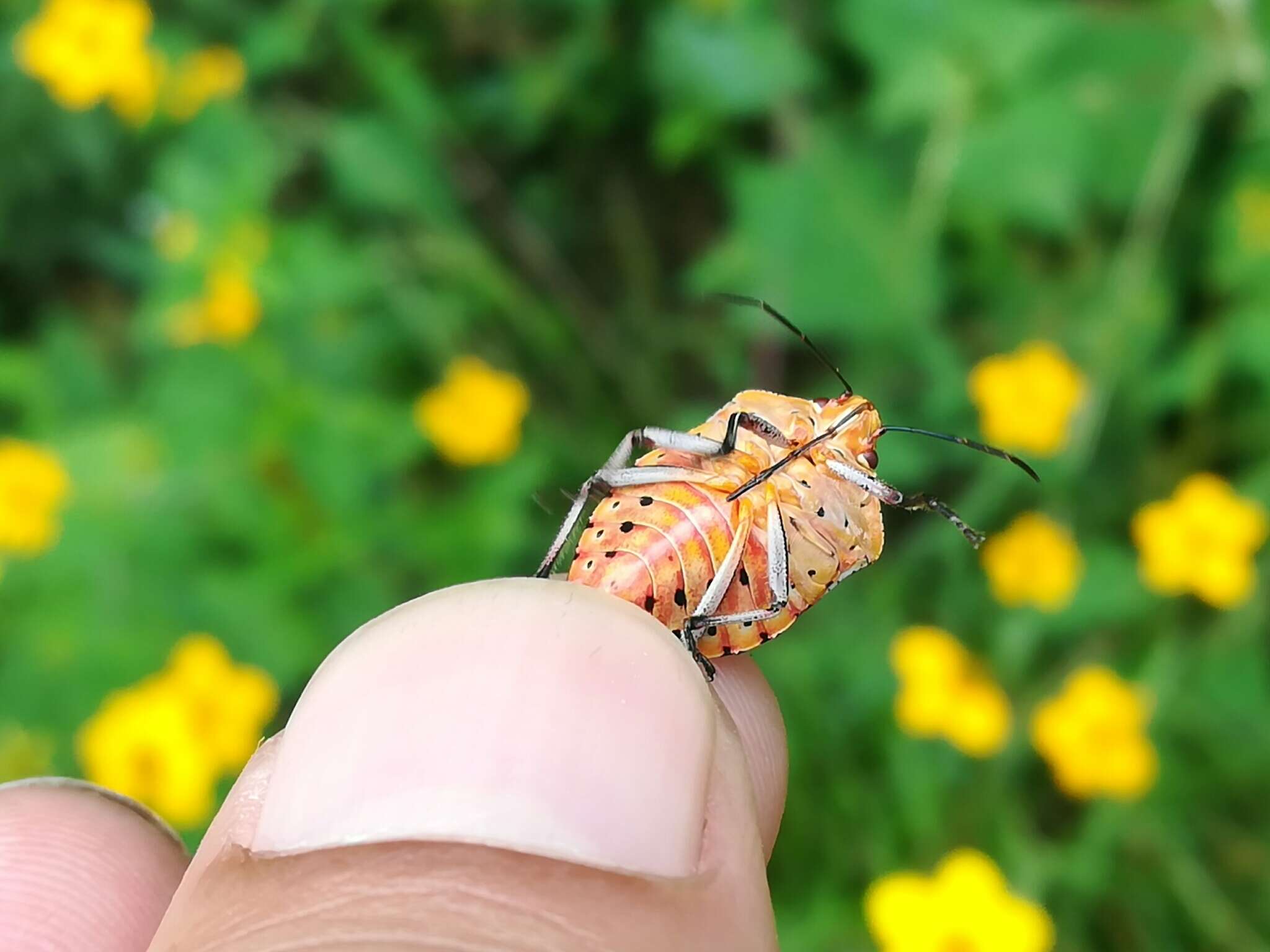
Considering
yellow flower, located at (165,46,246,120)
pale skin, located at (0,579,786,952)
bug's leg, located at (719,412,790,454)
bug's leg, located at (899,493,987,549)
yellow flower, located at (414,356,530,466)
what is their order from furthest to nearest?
yellow flower, located at (165,46,246,120), yellow flower, located at (414,356,530,466), bug's leg, located at (899,493,987,549), bug's leg, located at (719,412,790,454), pale skin, located at (0,579,786,952)

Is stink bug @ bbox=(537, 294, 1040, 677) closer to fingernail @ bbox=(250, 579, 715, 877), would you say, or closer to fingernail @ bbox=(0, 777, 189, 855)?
fingernail @ bbox=(250, 579, 715, 877)

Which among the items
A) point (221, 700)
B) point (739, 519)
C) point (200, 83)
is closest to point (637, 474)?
point (739, 519)

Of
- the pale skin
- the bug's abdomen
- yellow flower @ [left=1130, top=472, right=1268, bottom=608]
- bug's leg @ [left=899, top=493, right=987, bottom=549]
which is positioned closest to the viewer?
the pale skin

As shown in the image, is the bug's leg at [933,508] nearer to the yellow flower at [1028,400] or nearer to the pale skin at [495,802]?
the pale skin at [495,802]

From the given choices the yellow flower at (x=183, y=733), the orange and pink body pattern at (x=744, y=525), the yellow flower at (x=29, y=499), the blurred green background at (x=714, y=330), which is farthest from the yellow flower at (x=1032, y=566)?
the yellow flower at (x=29, y=499)

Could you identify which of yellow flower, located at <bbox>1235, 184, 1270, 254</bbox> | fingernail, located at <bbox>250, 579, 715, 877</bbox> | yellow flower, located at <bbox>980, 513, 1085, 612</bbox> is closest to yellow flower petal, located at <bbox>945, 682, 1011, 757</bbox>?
yellow flower, located at <bbox>980, 513, 1085, 612</bbox>

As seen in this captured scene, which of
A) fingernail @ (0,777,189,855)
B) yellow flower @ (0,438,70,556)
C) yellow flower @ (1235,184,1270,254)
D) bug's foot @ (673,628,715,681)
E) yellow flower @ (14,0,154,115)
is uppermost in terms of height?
yellow flower @ (14,0,154,115)

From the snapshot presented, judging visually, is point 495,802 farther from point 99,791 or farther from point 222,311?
point 222,311
